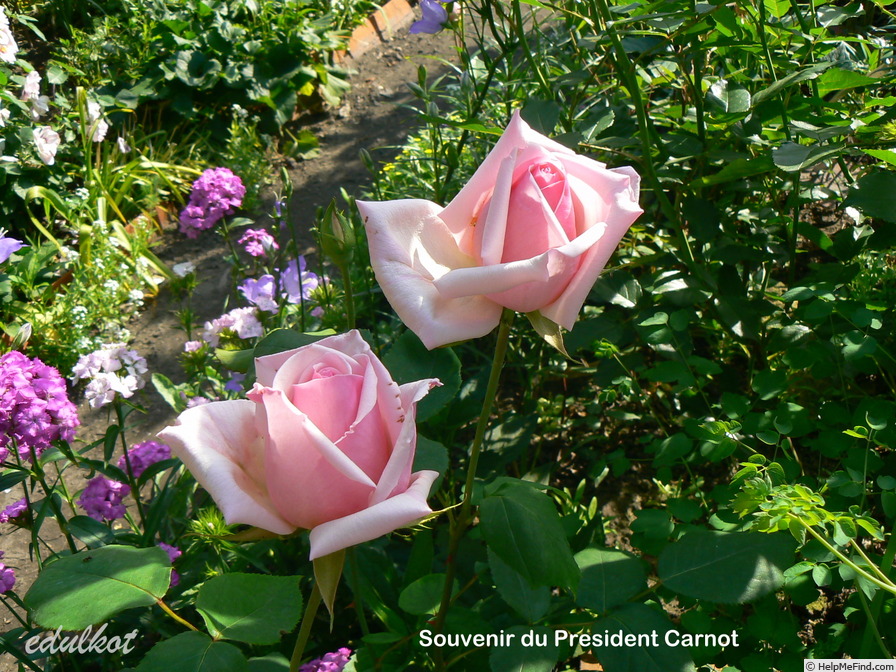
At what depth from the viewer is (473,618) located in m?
1.04

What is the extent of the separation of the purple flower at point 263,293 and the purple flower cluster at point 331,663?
769 millimetres

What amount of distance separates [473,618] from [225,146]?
3.52m

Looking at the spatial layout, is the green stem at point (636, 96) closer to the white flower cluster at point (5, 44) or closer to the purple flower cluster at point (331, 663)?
the purple flower cluster at point (331, 663)

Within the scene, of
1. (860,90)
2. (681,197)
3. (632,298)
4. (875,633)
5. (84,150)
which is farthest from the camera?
(84,150)

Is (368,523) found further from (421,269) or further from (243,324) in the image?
(243,324)

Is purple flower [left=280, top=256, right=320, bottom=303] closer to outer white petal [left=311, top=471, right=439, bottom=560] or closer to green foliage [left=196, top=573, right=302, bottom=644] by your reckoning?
green foliage [left=196, top=573, right=302, bottom=644]

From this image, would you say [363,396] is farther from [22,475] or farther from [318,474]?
[22,475]

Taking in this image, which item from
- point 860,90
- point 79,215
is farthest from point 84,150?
point 860,90

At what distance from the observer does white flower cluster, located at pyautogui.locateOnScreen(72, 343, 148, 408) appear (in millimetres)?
1510

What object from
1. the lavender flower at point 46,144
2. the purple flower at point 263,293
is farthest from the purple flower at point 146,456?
the lavender flower at point 46,144

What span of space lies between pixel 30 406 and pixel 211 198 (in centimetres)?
89

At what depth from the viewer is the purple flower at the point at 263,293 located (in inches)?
65.0

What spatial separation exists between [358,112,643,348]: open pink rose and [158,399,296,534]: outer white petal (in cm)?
18

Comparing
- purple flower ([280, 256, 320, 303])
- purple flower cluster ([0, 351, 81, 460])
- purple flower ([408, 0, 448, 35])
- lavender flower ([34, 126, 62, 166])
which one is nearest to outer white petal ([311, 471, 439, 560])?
purple flower cluster ([0, 351, 81, 460])
